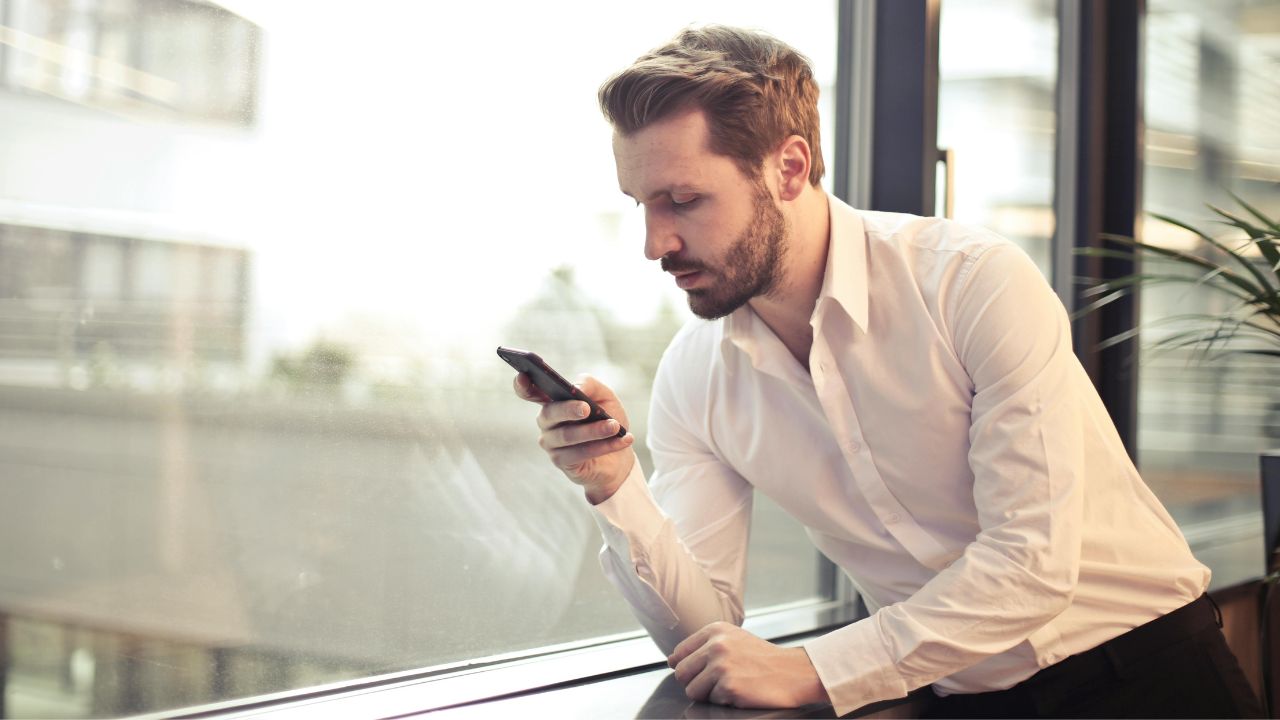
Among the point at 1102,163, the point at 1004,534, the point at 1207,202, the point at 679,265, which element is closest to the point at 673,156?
the point at 679,265

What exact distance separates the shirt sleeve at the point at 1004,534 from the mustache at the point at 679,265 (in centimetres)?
41

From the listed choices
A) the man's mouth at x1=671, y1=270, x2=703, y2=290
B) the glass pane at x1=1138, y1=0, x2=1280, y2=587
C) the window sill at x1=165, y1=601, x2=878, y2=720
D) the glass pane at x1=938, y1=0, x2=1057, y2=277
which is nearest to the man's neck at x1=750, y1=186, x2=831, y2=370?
the man's mouth at x1=671, y1=270, x2=703, y2=290

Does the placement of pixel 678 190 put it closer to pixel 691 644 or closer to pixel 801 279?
pixel 801 279

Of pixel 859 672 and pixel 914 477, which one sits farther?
pixel 914 477

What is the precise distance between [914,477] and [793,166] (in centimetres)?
52

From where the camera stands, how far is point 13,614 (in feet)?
4.42

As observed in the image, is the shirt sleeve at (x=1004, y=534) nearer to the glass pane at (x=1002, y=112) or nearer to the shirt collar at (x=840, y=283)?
the shirt collar at (x=840, y=283)

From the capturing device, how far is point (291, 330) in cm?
161

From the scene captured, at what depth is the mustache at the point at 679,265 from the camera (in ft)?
5.23

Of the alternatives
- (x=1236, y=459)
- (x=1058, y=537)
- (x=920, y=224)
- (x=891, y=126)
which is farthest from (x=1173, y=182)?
(x=1058, y=537)

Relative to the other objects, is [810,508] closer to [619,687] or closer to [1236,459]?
[619,687]

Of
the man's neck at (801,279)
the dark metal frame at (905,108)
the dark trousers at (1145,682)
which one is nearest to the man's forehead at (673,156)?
the man's neck at (801,279)

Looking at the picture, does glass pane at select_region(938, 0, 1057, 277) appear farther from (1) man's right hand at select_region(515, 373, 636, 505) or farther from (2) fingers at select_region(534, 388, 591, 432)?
(2) fingers at select_region(534, 388, 591, 432)

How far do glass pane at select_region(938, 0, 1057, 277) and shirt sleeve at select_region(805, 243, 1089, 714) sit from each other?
1.36 meters
